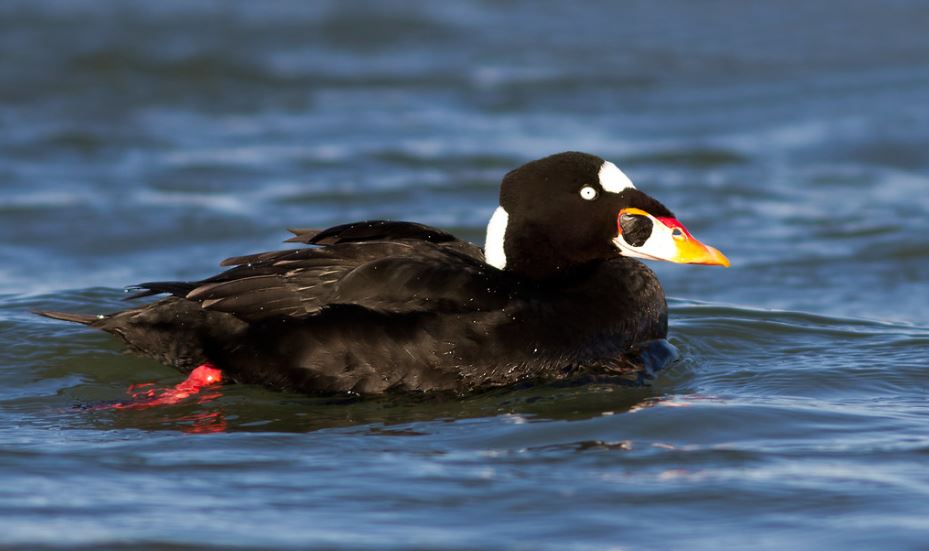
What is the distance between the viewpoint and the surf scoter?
612 centimetres

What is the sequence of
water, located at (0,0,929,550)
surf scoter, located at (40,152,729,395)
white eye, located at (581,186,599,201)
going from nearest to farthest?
1. water, located at (0,0,929,550)
2. surf scoter, located at (40,152,729,395)
3. white eye, located at (581,186,599,201)

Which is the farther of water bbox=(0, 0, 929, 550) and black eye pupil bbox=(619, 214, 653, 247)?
black eye pupil bbox=(619, 214, 653, 247)

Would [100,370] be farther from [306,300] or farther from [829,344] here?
[829,344]

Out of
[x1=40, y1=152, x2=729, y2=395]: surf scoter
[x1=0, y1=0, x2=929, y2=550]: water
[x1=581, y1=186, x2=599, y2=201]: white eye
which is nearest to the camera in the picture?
[x1=0, y1=0, x2=929, y2=550]: water

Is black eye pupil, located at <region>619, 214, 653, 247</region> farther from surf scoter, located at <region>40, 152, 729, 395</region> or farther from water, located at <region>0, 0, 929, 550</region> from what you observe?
water, located at <region>0, 0, 929, 550</region>

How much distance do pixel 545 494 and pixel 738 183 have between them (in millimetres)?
7572

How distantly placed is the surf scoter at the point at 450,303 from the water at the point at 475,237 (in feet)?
0.56

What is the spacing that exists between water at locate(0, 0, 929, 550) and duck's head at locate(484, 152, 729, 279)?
0.64m

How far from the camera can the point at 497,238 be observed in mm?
6746

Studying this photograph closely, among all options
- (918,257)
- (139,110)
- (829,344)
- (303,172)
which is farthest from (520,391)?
(139,110)

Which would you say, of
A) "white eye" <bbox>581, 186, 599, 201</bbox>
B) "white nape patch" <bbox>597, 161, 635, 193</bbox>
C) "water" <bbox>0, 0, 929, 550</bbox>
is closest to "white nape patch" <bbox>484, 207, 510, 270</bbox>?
"white eye" <bbox>581, 186, 599, 201</bbox>

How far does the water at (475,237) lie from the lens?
16.2 feet

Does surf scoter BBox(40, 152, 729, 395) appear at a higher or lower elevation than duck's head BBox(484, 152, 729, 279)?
lower

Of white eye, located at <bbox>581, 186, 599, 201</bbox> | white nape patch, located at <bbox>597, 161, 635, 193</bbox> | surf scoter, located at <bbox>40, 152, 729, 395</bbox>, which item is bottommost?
surf scoter, located at <bbox>40, 152, 729, 395</bbox>
